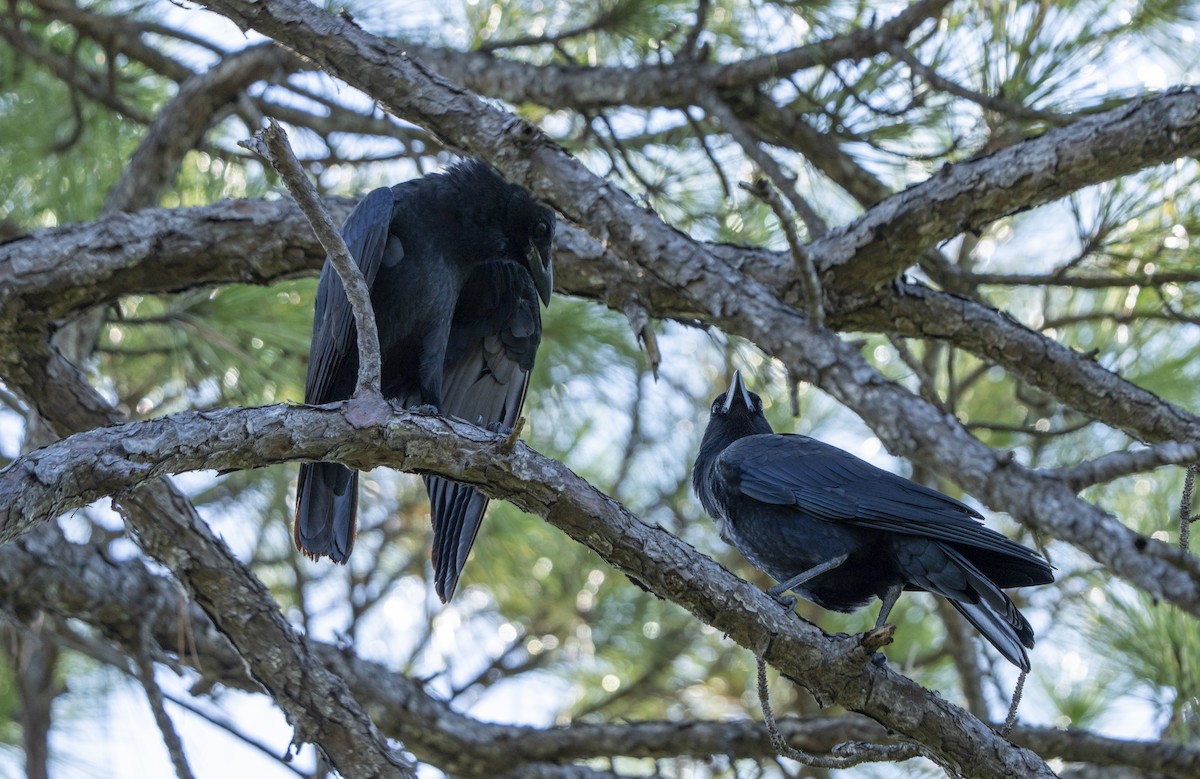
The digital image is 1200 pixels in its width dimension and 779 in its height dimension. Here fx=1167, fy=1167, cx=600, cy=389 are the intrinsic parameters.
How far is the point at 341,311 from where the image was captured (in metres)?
3.61

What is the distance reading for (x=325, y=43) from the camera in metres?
3.28

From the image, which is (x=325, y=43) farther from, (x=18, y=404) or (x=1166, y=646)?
(x=1166, y=646)

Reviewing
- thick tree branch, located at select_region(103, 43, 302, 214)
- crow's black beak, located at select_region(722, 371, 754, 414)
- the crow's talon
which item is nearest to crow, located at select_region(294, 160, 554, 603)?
crow's black beak, located at select_region(722, 371, 754, 414)

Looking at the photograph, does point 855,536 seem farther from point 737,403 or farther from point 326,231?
point 326,231

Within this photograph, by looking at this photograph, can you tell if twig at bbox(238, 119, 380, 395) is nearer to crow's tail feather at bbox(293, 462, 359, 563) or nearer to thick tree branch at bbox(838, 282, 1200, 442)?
crow's tail feather at bbox(293, 462, 359, 563)

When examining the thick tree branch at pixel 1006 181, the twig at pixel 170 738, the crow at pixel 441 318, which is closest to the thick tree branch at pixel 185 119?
the crow at pixel 441 318

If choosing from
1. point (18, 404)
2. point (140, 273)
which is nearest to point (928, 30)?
point (140, 273)

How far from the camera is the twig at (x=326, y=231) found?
8.02ft

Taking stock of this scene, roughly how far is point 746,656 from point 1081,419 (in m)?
2.04

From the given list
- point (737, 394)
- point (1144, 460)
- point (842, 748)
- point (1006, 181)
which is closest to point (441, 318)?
point (737, 394)

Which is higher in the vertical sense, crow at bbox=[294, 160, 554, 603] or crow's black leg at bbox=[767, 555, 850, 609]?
crow at bbox=[294, 160, 554, 603]

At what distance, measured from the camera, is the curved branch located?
2.54m

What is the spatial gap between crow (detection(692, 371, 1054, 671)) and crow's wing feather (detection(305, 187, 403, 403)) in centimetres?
122

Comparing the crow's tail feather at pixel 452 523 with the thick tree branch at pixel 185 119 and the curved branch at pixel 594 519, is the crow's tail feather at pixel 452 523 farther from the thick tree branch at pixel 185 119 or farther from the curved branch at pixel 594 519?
the thick tree branch at pixel 185 119
